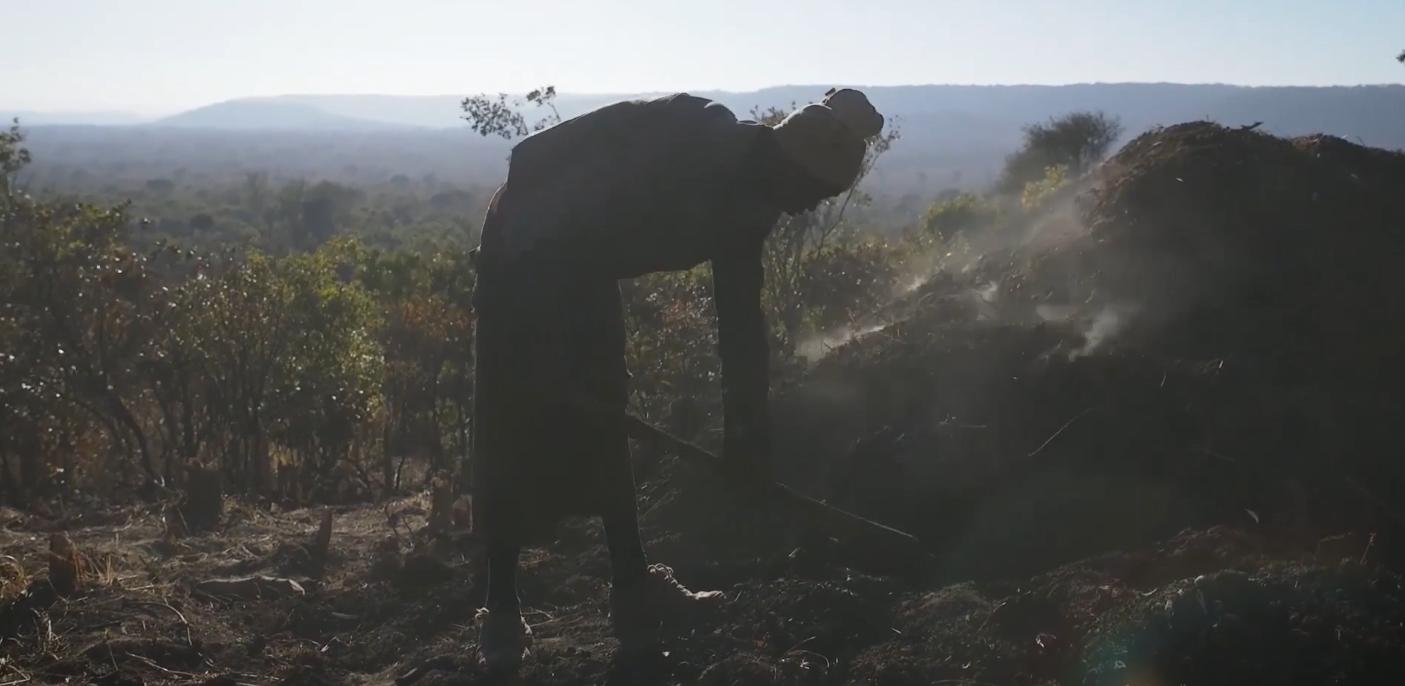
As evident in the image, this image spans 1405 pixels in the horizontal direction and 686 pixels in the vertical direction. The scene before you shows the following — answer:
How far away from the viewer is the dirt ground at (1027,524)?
3758mm

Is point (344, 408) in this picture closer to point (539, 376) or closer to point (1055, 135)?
point (539, 376)

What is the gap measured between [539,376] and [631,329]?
8.13 metres

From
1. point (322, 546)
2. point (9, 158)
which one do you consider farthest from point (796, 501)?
point (9, 158)

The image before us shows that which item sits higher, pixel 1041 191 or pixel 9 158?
pixel 9 158

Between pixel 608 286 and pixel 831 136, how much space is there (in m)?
1.05

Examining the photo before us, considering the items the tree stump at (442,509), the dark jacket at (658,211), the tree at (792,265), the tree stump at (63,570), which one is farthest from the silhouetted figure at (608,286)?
the tree at (792,265)

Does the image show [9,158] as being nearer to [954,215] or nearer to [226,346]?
[226,346]

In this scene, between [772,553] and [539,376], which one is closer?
[539,376]

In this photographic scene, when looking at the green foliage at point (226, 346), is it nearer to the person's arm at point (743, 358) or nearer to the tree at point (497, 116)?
the tree at point (497, 116)

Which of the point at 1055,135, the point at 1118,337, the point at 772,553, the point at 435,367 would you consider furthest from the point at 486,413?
the point at 1055,135

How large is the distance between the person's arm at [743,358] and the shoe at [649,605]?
0.82 meters

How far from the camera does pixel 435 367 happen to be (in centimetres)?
1587

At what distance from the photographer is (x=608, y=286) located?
14.2 ft

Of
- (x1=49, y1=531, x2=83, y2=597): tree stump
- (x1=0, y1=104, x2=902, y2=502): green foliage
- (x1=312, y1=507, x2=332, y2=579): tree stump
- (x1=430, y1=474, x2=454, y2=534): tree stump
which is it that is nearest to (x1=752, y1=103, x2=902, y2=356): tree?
(x1=0, y1=104, x2=902, y2=502): green foliage
